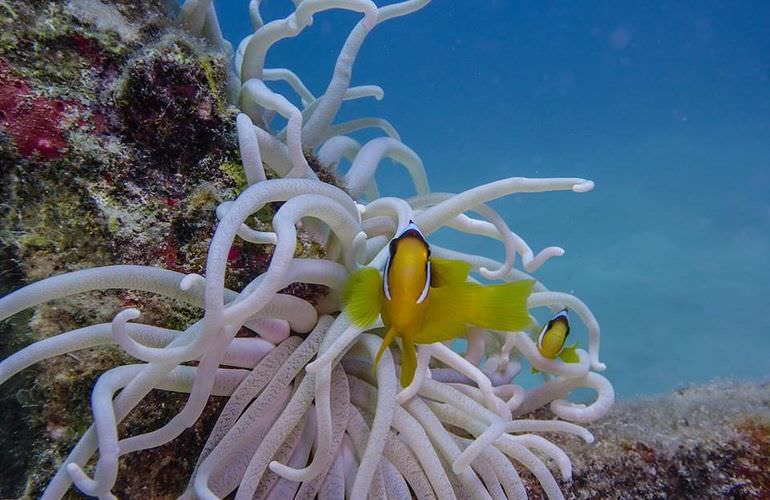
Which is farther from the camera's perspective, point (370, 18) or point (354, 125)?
point (354, 125)

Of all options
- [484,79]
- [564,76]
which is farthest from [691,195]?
[484,79]

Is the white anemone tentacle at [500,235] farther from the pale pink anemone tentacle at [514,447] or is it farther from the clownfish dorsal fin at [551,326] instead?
the pale pink anemone tentacle at [514,447]

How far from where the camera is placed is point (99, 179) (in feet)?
4.50

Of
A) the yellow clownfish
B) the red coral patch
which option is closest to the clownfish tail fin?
the yellow clownfish

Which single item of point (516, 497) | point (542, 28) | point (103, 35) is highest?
point (542, 28)

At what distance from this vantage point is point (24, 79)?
138 centimetres

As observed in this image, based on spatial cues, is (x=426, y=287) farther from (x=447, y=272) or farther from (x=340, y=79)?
(x=340, y=79)

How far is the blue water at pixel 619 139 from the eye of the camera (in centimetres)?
931

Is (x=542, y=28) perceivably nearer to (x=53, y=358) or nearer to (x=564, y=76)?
(x=564, y=76)

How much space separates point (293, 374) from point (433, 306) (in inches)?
14.6

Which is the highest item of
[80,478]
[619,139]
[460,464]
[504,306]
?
[619,139]

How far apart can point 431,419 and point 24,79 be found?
1369 millimetres

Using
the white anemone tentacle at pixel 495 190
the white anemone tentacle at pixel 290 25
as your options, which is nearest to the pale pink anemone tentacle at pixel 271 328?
the white anemone tentacle at pixel 495 190

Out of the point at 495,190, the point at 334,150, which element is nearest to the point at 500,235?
the point at 495,190
